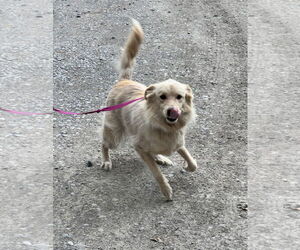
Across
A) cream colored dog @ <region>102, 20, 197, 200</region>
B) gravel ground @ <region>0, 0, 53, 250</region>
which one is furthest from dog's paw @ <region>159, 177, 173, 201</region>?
gravel ground @ <region>0, 0, 53, 250</region>

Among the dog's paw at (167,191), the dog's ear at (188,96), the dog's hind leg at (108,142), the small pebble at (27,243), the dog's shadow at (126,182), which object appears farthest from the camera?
the dog's hind leg at (108,142)

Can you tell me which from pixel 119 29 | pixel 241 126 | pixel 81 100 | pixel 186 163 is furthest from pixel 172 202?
pixel 119 29

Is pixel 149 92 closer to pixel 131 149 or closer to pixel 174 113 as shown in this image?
pixel 174 113

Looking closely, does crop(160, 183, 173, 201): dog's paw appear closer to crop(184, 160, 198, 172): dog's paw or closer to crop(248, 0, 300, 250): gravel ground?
crop(184, 160, 198, 172): dog's paw

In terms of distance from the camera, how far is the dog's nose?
16.8ft

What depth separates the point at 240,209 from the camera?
527 centimetres

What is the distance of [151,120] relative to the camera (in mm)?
5332

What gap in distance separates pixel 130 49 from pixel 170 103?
115 centimetres

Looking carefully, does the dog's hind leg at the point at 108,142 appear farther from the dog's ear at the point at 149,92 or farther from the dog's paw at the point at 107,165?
the dog's ear at the point at 149,92

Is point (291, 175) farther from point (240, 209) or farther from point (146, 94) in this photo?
point (146, 94)

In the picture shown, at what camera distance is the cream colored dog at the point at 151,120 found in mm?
5191

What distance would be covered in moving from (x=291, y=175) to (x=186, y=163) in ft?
3.01

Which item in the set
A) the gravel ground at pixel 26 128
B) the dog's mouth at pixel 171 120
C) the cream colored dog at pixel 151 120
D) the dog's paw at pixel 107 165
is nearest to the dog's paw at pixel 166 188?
the cream colored dog at pixel 151 120

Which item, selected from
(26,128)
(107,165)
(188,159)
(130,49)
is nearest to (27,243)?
(107,165)
